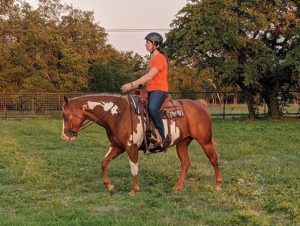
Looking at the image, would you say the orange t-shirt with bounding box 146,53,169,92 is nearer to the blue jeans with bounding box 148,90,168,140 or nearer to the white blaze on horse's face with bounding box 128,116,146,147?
the blue jeans with bounding box 148,90,168,140

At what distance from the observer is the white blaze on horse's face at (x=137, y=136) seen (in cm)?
790

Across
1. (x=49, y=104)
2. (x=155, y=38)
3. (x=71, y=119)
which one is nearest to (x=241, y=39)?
(x=49, y=104)

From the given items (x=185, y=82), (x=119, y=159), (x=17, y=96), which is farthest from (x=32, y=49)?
(x=119, y=159)

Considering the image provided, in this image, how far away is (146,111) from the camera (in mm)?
8102

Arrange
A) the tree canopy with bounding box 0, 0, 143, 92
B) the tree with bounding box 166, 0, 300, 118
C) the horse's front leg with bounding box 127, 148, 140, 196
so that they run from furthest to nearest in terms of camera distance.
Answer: the tree canopy with bounding box 0, 0, 143, 92 → the tree with bounding box 166, 0, 300, 118 → the horse's front leg with bounding box 127, 148, 140, 196

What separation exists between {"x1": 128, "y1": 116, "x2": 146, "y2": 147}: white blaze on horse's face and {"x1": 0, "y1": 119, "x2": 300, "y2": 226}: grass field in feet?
2.85

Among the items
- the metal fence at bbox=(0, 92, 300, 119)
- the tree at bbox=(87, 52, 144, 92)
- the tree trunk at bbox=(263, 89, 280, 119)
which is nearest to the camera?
the tree trunk at bbox=(263, 89, 280, 119)

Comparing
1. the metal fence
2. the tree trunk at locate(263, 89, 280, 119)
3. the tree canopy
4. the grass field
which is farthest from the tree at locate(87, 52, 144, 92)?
the grass field

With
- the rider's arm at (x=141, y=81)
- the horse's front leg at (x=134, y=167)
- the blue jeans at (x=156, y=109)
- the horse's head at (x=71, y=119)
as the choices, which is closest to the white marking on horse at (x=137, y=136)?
the horse's front leg at (x=134, y=167)

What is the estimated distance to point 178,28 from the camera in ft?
96.5

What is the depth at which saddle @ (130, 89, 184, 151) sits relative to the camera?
26.5 ft

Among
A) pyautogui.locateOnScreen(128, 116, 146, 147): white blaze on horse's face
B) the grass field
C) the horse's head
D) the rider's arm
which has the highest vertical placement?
the rider's arm

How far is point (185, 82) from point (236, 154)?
52.3 m

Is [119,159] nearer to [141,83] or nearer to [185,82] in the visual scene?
[141,83]
